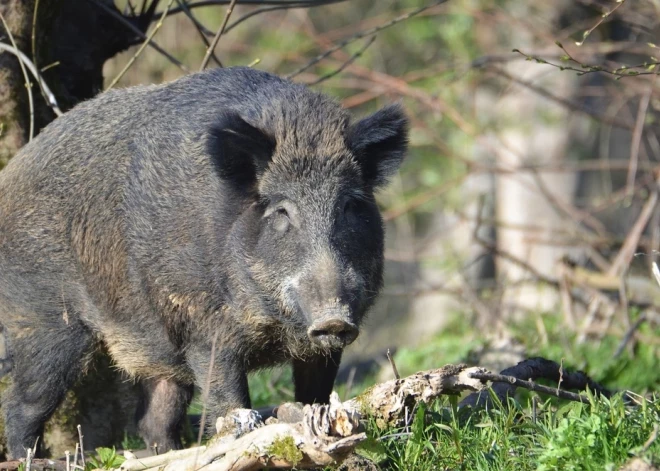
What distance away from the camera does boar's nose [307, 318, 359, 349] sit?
388cm

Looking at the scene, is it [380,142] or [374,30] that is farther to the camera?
[374,30]

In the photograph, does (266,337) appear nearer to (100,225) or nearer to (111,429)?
(100,225)

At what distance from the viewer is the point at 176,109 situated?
4965 millimetres

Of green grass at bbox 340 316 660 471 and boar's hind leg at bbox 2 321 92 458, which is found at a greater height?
boar's hind leg at bbox 2 321 92 458

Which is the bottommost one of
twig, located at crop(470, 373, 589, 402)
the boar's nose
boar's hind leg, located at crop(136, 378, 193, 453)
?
boar's hind leg, located at crop(136, 378, 193, 453)

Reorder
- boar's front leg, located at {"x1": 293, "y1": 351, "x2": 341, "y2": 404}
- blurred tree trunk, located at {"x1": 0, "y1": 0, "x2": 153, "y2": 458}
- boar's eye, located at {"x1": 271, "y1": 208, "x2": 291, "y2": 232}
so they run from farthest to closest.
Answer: blurred tree trunk, located at {"x1": 0, "y1": 0, "x2": 153, "y2": 458} → boar's front leg, located at {"x1": 293, "y1": 351, "x2": 341, "y2": 404} → boar's eye, located at {"x1": 271, "y1": 208, "x2": 291, "y2": 232}

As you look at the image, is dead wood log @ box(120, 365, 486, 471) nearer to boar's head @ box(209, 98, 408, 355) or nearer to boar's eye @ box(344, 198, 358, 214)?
boar's head @ box(209, 98, 408, 355)

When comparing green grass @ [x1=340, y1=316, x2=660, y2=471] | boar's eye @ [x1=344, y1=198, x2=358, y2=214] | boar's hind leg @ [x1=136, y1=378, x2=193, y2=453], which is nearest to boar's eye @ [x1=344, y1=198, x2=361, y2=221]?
boar's eye @ [x1=344, y1=198, x2=358, y2=214]

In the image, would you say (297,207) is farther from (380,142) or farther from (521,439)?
(521,439)

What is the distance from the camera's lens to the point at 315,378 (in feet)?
16.0

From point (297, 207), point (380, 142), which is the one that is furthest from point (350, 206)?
point (380, 142)

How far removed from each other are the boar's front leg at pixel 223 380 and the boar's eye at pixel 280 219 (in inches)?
25.6

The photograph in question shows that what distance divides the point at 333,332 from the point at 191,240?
1.04 metres

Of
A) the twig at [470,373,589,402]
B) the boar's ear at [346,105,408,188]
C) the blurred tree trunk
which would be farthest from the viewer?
the blurred tree trunk
